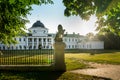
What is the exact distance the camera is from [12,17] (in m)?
17.6

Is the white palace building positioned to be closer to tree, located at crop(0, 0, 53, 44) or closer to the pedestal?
tree, located at crop(0, 0, 53, 44)

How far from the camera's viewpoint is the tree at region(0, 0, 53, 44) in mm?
15966

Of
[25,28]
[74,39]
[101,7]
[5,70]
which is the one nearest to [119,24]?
[25,28]

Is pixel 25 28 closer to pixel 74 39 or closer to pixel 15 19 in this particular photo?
pixel 15 19

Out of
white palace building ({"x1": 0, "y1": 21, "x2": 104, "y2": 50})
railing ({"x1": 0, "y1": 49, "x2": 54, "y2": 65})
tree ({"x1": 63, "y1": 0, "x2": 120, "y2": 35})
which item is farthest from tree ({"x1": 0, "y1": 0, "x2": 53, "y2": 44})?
white palace building ({"x1": 0, "y1": 21, "x2": 104, "y2": 50})

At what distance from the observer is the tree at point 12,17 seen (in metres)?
16.0

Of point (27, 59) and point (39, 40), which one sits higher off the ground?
point (39, 40)

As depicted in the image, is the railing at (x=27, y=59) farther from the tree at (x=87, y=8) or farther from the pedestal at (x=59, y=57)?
the tree at (x=87, y=8)

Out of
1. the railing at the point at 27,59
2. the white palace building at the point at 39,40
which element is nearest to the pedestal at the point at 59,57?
the railing at the point at 27,59

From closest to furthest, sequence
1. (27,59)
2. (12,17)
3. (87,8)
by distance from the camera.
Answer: (87,8) < (12,17) < (27,59)

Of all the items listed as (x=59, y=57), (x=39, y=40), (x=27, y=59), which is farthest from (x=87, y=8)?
(x=39, y=40)

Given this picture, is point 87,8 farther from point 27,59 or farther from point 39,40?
point 39,40

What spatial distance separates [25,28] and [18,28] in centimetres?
117

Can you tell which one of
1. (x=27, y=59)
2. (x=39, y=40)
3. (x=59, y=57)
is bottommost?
(x=27, y=59)
